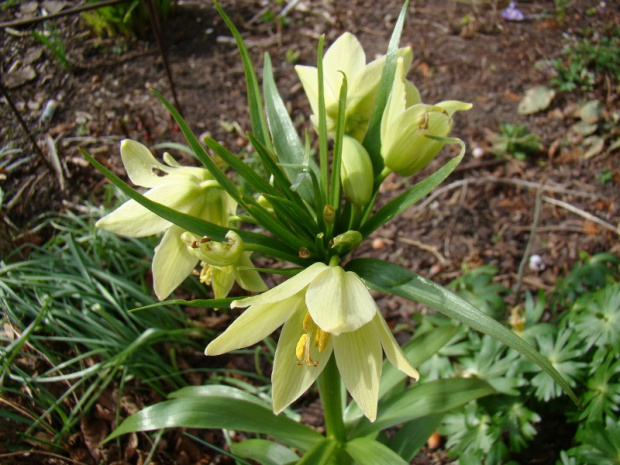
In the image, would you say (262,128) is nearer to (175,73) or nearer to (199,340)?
(199,340)

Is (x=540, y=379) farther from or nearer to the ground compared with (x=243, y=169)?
nearer to the ground

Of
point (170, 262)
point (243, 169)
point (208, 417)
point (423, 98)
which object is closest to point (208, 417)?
point (208, 417)

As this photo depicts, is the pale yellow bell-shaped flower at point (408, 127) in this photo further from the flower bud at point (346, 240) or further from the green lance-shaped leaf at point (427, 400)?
the green lance-shaped leaf at point (427, 400)

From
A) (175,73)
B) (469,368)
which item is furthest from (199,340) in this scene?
(175,73)

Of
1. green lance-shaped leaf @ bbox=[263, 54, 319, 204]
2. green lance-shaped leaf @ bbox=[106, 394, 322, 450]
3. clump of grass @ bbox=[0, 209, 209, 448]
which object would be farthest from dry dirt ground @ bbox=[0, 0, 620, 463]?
green lance-shaped leaf @ bbox=[263, 54, 319, 204]

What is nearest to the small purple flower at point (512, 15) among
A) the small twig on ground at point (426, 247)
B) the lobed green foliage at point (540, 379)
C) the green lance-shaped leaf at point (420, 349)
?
the small twig on ground at point (426, 247)

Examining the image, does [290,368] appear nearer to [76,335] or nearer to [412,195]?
[412,195]
